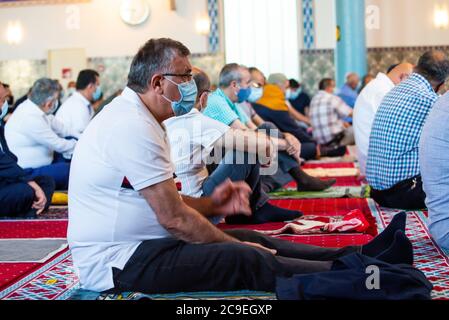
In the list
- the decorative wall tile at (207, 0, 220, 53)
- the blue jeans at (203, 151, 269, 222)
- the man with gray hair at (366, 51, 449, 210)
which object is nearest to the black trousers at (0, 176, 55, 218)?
the blue jeans at (203, 151, 269, 222)

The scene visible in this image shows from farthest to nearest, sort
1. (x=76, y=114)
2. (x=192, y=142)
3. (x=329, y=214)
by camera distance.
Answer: (x=76, y=114) < (x=329, y=214) < (x=192, y=142)

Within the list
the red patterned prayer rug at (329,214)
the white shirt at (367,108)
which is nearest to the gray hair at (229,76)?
the red patterned prayer rug at (329,214)

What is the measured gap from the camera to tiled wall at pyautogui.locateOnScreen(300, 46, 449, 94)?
14.2 m

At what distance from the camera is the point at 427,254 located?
343 cm

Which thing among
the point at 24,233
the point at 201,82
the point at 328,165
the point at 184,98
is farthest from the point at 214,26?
the point at 184,98

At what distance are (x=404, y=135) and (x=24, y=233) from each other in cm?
236

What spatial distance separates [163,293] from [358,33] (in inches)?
431

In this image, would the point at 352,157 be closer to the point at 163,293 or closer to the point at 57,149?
the point at 57,149

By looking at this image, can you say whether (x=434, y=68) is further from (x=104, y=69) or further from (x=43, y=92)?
(x=104, y=69)

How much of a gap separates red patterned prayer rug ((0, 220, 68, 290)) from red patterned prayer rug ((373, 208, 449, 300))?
1.73 m

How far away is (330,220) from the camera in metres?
4.34

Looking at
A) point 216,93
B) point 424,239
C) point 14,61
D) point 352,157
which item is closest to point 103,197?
point 424,239

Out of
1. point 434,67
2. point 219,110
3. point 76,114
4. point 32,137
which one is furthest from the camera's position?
point 76,114

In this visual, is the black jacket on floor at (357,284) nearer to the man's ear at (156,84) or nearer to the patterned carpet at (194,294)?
the patterned carpet at (194,294)
